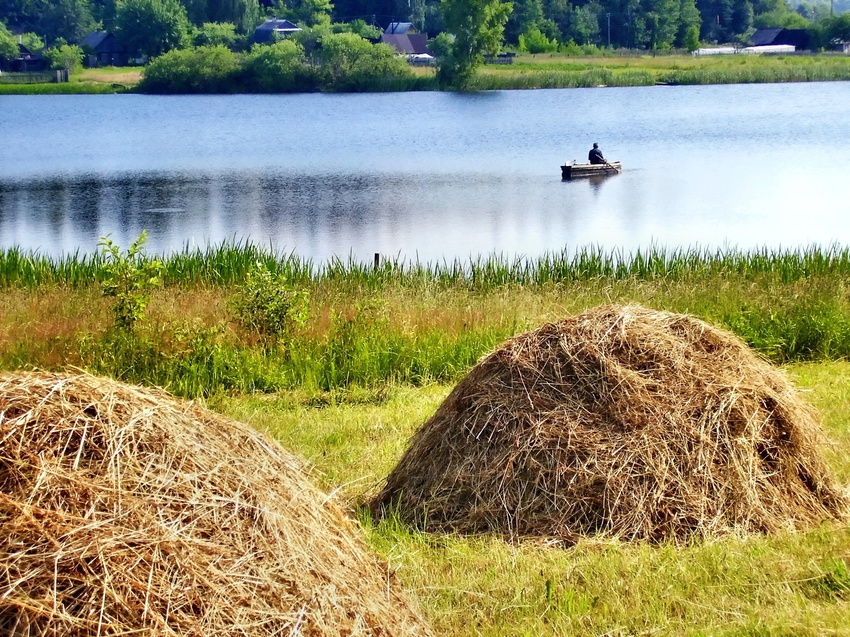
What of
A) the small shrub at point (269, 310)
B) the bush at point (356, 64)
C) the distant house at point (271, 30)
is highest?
the distant house at point (271, 30)

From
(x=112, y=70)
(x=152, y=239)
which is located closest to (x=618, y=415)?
(x=152, y=239)

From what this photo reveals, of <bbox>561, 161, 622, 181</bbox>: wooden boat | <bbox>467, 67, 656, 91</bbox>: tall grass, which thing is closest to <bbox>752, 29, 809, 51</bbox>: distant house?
<bbox>467, 67, 656, 91</bbox>: tall grass

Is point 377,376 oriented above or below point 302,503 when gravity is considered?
below

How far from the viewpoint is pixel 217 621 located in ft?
12.0

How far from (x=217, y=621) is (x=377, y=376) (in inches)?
318

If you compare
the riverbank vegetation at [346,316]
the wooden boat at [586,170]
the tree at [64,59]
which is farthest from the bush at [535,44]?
the riverbank vegetation at [346,316]

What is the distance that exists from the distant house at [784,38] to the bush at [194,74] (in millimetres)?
71555

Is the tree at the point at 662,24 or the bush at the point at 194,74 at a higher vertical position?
the tree at the point at 662,24

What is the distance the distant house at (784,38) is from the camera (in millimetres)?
133000

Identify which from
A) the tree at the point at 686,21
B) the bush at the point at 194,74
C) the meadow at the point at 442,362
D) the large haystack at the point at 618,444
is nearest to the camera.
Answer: the meadow at the point at 442,362

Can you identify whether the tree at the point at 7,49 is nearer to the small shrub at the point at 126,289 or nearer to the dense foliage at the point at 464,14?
the dense foliage at the point at 464,14

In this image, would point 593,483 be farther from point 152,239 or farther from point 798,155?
point 798,155

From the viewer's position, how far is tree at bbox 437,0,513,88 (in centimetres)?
10075

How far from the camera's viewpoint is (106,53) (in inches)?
5640
